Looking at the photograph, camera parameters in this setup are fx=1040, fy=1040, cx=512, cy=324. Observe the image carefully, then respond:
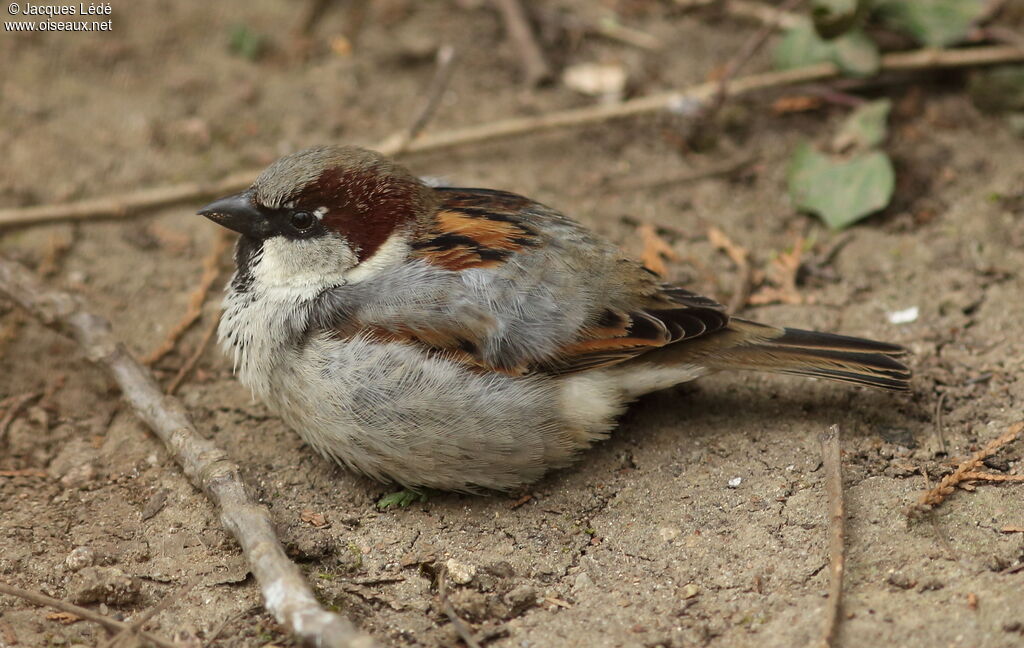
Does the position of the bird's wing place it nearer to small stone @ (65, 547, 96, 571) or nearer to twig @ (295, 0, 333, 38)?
small stone @ (65, 547, 96, 571)

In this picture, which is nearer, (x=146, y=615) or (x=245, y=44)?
(x=146, y=615)

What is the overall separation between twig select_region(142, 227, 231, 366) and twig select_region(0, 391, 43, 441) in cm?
49

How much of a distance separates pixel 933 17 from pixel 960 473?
3.09 m

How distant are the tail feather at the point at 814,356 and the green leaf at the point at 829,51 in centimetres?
226

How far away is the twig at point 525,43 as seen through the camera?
21.1ft

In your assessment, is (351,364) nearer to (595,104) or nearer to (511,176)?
(511,176)

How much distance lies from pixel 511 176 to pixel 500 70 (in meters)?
0.98

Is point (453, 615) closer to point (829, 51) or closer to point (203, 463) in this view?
point (203, 463)

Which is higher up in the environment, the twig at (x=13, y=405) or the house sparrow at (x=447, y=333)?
the house sparrow at (x=447, y=333)

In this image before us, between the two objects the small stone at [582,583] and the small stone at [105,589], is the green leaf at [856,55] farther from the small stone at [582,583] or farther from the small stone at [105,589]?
the small stone at [105,589]

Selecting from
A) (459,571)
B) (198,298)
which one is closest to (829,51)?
(198,298)

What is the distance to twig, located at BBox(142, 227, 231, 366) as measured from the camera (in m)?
4.84

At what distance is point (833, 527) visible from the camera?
140 inches

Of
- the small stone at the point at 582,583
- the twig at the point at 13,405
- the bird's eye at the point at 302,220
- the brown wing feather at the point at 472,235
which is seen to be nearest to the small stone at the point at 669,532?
the small stone at the point at 582,583
